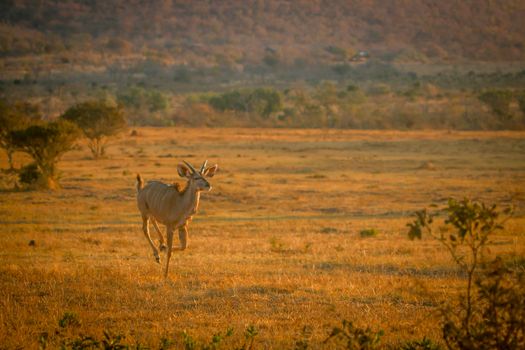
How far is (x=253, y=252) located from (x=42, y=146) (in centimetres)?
1532

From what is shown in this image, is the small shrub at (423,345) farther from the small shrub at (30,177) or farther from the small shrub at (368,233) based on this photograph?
the small shrub at (30,177)

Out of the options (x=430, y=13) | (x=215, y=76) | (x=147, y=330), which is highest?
(x=430, y=13)

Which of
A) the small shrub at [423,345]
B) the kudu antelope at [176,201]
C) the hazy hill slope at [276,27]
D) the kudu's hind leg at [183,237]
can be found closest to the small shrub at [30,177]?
the kudu antelope at [176,201]

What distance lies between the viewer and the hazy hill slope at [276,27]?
523 feet

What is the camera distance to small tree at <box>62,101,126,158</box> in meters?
38.6

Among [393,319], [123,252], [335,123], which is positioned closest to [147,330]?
[393,319]

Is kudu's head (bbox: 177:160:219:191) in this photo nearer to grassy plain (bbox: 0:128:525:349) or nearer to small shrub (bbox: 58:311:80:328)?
grassy plain (bbox: 0:128:525:349)

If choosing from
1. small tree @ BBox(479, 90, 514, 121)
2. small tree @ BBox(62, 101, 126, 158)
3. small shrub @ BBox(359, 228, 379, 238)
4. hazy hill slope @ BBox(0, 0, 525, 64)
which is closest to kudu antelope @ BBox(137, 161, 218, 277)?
small shrub @ BBox(359, 228, 379, 238)

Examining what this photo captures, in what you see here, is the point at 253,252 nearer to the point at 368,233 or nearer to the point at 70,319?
the point at 368,233

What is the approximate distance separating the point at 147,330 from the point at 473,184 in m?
22.8

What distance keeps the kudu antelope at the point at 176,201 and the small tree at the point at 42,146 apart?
52.2ft

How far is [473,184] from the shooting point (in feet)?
93.7

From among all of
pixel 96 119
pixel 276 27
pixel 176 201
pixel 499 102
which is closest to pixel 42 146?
pixel 96 119

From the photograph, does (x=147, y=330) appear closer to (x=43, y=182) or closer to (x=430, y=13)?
(x=43, y=182)
